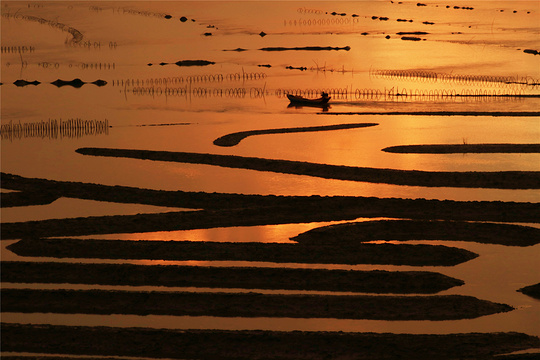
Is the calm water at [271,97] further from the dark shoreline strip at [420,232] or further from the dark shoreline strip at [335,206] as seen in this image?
the dark shoreline strip at [335,206]

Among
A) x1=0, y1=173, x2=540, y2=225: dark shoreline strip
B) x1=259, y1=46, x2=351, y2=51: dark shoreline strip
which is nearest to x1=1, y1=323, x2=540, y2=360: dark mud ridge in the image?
x1=0, y1=173, x2=540, y2=225: dark shoreline strip

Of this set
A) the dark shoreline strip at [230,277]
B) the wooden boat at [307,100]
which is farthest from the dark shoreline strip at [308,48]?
the dark shoreline strip at [230,277]

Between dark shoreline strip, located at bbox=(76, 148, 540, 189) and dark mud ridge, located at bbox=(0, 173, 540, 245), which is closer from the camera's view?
dark mud ridge, located at bbox=(0, 173, 540, 245)

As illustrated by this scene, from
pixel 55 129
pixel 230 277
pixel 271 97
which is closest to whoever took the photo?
pixel 230 277

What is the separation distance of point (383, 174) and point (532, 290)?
6.82 m

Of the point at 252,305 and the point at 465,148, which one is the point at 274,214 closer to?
the point at 252,305

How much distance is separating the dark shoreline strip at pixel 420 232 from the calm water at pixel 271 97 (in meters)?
0.36

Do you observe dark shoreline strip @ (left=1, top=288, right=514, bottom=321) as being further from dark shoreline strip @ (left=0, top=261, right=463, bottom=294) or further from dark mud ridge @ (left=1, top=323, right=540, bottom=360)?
dark mud ridge @ (left=1, top=323, right=540, bottom=360)

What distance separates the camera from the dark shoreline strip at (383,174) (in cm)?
1775

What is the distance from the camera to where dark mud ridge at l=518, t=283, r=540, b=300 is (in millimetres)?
11727

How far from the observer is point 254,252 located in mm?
13242

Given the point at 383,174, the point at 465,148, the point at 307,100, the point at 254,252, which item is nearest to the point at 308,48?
the point at 307,100

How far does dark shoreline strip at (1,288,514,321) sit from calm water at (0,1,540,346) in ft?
0.51

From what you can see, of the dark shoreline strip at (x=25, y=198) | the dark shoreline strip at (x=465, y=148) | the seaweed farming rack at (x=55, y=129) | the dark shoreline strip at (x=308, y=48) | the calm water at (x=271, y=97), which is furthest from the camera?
the dark shoreline strip at (x=308, y=48)
